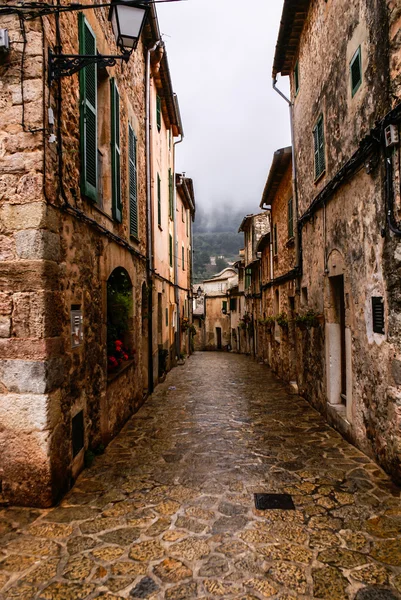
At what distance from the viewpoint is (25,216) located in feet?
12.9

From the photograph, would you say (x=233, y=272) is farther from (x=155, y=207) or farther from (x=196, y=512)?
(x=196, y=512)

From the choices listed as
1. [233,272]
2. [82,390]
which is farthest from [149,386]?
[233,272]

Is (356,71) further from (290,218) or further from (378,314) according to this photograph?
(290,218)

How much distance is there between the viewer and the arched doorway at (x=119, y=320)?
22.3 feet

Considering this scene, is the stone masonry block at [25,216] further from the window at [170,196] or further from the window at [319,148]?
Result: the window at [170,196]

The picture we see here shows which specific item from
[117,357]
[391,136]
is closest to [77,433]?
[117,357]

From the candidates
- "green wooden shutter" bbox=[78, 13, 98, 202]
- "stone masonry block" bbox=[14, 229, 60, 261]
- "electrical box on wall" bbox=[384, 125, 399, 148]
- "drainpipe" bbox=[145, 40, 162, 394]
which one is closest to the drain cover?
"stone masonry block" bbox=[14, 229, 60, 261]

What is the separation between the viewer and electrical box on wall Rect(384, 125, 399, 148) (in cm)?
421

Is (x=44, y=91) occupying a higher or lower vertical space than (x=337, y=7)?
lower

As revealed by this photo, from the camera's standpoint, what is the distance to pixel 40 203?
3904mm

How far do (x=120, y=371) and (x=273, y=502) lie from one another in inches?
137

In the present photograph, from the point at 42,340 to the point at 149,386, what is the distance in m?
6.12

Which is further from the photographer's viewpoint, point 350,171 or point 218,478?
point 350,171

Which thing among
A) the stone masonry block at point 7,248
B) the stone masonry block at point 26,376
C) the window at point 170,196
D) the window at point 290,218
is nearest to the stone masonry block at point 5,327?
the stone masonry block at point 26,376
